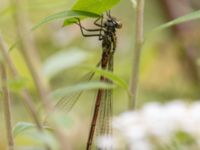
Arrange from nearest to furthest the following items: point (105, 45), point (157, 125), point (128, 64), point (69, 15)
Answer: point (69, 15), point (105, 45), point (157, 125), point (128, 64)

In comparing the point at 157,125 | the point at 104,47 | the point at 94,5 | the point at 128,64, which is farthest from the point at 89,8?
the point at 128,64

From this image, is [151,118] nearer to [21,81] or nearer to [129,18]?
[21,81]

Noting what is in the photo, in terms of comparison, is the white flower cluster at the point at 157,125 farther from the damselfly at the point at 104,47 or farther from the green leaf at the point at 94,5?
the green leaf at the point at 94,5


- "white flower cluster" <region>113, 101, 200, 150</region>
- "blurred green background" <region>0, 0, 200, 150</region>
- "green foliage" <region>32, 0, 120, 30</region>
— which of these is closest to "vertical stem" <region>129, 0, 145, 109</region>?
"green foliage" <region>32, 0, 120, 30</region>

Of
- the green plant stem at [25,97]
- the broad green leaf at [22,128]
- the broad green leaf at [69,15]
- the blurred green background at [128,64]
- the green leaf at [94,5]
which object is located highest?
the green leaf at [94,5]

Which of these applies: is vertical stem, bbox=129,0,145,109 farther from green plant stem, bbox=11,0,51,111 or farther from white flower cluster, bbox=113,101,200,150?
white flower cluster, bbox=113,101,200,150

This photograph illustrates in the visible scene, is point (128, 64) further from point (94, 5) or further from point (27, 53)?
point (27, 53)

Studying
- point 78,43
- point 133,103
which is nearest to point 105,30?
point 133,103

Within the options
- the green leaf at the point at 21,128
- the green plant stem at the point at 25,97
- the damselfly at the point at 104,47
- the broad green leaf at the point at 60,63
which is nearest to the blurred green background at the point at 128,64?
Result: the damselfly at the point at 104,47

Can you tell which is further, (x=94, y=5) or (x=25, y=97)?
(x=94, y=5)
